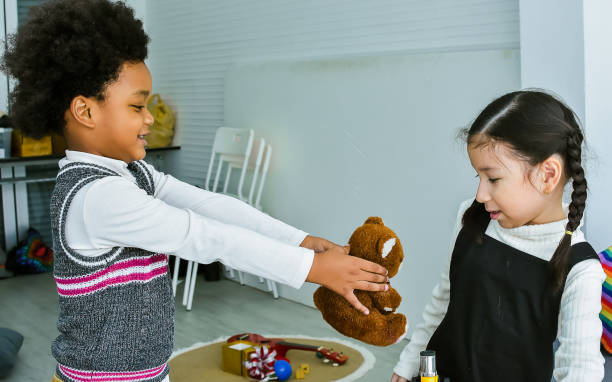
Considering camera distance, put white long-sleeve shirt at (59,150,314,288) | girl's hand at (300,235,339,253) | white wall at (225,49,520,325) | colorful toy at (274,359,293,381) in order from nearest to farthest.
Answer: white long-sleeve shirt at (59,150,314,288), girl's hand at (300,235,339,253), colorful toy at (274,359,293,381), white wall at (225,49,520,325)

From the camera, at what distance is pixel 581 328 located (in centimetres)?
110

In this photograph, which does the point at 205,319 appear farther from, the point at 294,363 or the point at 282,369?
the point at 282,369

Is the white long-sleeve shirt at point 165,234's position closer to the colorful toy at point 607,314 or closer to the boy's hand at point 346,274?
the boy's hand at point 346,274

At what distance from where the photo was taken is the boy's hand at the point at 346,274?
1111 mm

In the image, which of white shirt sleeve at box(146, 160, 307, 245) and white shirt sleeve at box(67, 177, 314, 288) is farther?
white shirt sleeve at box(146, 160, 307, 245)

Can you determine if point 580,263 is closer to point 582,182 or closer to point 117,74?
point 582,182

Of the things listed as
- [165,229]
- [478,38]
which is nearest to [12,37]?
[165,229]

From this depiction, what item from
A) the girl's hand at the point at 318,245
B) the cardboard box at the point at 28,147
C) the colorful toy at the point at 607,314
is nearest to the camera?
the girl's hand at the point at 318,245

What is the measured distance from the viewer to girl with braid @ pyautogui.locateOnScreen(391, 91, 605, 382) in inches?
47.0

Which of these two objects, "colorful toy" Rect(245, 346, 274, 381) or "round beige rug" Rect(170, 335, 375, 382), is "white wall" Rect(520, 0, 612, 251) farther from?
"colorful toy" Rect(245, 346, 274, 381)

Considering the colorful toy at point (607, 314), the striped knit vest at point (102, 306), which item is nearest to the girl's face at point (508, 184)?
the striped knit vest at point (102, 306)

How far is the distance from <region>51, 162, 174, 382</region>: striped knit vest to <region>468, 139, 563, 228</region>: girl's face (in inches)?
23.5

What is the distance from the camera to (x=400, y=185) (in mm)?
3055

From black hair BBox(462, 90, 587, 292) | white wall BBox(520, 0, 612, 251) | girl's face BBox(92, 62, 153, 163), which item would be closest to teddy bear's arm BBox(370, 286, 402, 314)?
black hair BBox(462, 90, 587, 292)
